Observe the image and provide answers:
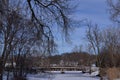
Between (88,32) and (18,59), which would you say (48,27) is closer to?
(18,59)

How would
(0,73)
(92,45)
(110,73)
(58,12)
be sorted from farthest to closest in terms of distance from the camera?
(92,45)
(110,73)
(0,73)
(58,12)

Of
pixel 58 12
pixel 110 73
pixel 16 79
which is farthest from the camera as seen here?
pixel 110 73

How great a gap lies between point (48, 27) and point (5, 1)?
71.2 inches

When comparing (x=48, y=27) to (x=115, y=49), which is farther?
(x=115, y=49)

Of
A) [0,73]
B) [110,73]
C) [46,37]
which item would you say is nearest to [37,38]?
[46,37]

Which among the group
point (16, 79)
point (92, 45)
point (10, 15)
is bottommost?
point (16, 79)

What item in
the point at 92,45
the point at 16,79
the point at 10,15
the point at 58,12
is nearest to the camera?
the point at 58,12

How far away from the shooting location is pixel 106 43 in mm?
76875

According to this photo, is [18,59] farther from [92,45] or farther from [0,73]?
[92,45]

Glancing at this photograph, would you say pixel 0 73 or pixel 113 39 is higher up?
pixel 113 39

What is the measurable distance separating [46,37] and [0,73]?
13450 millimetres

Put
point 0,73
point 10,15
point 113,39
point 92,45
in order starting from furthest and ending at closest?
1. point 92,45
2. point 113,39
3. point 0,73
4. point 10,15

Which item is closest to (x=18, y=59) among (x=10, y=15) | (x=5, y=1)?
(x=10, y=15)

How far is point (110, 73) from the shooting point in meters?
43.3
